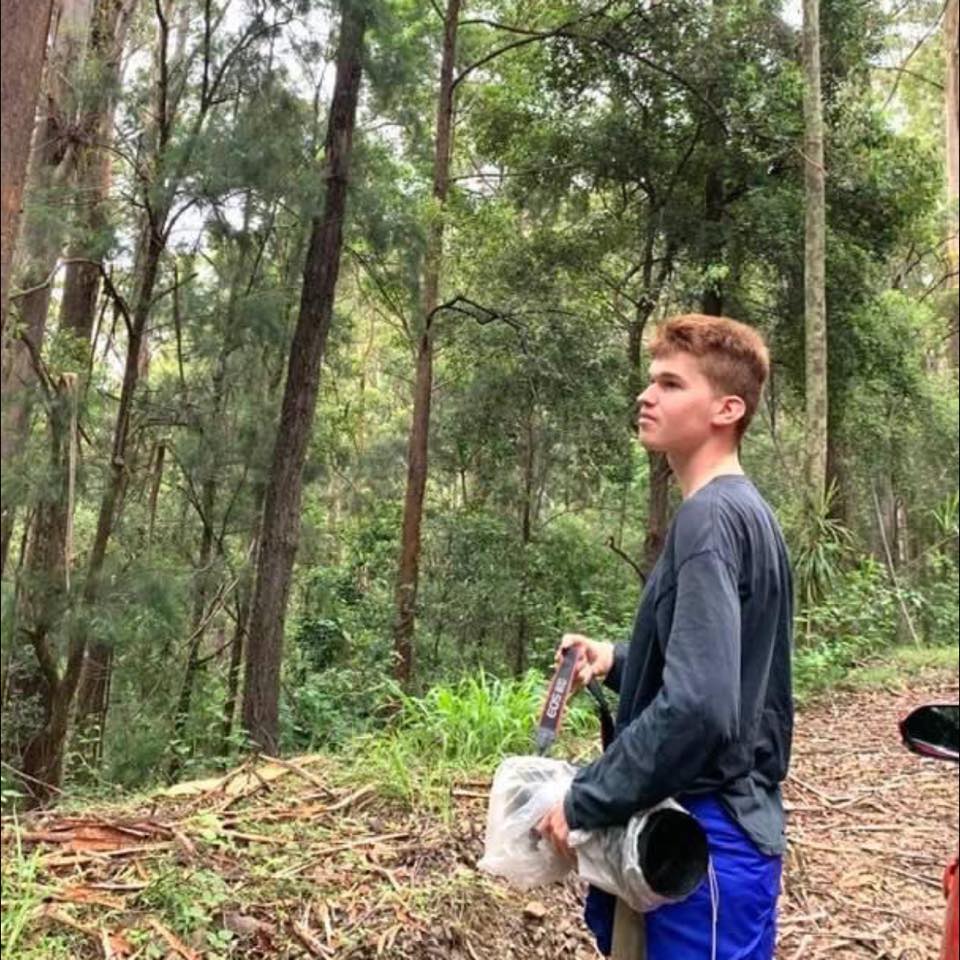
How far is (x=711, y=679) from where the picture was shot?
1677 millimetres

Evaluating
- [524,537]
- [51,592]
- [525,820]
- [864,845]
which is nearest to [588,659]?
[525,820]

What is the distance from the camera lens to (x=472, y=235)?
12594 millimetres

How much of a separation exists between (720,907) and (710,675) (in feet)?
1.61

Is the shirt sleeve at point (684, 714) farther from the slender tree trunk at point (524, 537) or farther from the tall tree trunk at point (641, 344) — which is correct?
the slender tree trunk at point (524, 537)

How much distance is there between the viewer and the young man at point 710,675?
1697 mm

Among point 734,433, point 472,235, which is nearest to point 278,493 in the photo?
point 472,235

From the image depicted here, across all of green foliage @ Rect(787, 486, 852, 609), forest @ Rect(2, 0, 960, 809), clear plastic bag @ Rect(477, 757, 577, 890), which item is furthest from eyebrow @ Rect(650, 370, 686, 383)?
green foliage @ Rect(787, 486, 852, 609)

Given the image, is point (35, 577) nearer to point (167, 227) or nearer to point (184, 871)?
point (184, 871)

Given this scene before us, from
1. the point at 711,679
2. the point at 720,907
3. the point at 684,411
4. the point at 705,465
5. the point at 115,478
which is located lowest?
the point at 720,907

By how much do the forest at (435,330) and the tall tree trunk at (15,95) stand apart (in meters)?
2.30

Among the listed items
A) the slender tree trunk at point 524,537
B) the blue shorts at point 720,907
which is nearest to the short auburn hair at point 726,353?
the blue shorts at point 720,907

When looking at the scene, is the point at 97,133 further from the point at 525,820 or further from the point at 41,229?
the point at 525,820

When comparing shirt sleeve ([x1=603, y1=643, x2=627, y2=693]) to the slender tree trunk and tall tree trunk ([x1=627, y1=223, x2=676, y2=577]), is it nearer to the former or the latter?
tall tree trunk ([x1=627, y1=223, x2=676, y2=577])

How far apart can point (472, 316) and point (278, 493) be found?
14.4 feet
